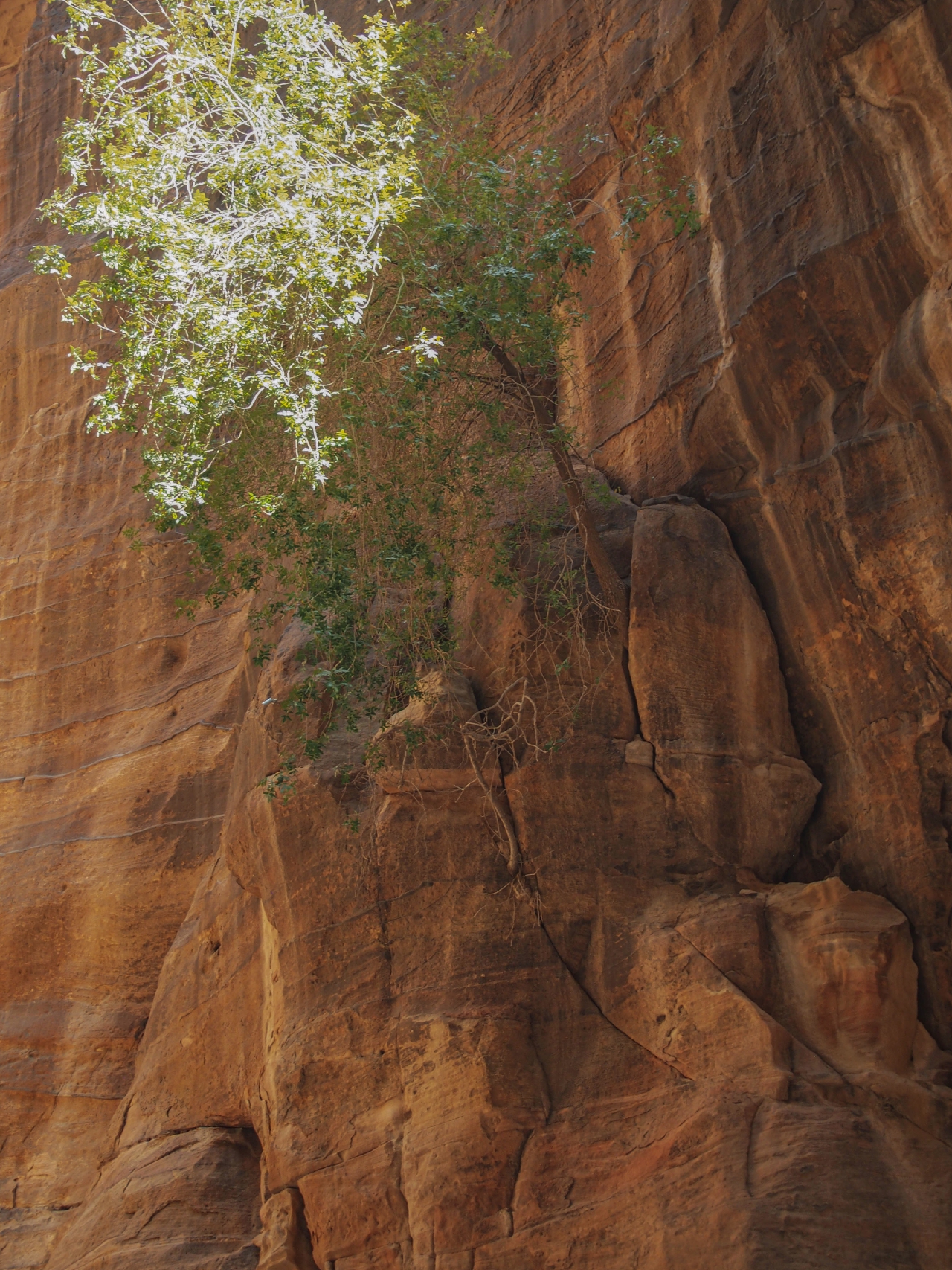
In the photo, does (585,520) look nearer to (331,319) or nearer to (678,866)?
(331,319)

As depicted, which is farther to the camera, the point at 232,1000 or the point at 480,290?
the point at 232,1000

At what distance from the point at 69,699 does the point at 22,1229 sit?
707cm

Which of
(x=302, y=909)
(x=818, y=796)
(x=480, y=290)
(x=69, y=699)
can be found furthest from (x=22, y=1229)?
(x=480, y=290)

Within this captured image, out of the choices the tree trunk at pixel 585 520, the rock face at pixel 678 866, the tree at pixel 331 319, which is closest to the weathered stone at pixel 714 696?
the rock face at pixel 678 866

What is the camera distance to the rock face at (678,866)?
29.0 ft

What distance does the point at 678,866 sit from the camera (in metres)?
10.3

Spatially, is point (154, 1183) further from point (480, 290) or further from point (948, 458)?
point (948, 458)

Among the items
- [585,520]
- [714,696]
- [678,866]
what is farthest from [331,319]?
[678,866]

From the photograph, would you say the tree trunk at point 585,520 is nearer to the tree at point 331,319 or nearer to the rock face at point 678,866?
the tree at point 331,319

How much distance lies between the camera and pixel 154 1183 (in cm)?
1130

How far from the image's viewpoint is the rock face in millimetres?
8852

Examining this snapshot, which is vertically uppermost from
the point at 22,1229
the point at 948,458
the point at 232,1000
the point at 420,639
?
the point at 948,458

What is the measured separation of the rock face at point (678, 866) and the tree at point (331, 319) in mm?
916

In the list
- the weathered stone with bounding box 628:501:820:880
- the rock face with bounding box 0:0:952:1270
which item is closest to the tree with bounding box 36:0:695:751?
the weathered stone with bounding box 628:501:820:880
